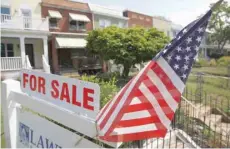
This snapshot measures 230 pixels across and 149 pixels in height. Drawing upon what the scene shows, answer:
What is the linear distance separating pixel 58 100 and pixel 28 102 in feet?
2.10

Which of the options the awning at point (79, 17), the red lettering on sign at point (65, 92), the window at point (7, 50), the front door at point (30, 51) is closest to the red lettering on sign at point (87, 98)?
the red lettering on sign at point (65, 92)

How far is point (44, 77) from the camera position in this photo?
274 centimetres

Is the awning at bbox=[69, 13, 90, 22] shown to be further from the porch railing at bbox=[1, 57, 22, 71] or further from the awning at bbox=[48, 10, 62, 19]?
the porch railing at bbox=[1, 57, 22, 71]

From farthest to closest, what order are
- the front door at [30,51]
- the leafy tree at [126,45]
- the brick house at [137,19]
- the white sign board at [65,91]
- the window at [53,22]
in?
the brick house at [137,19], the window at [53,22], the front door at [30,51], the leafy tree at [126,45], the white sign board at [65,91]

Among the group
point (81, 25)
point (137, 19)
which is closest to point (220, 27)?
point (137, 19)

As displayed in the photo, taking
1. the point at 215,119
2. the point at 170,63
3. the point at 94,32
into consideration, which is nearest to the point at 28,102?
the point at 170,63

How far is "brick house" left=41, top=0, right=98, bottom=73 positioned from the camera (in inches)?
798

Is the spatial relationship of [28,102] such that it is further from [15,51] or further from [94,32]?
[15,51]

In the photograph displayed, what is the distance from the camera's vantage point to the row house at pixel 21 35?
53.4 feet

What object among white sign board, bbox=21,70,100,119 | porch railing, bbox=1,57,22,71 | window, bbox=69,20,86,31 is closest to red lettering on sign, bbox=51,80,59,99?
white sign board, bbox=21,70,100,119

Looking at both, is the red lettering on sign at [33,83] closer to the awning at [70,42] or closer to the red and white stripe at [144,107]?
the red and white stripe at [144,107]

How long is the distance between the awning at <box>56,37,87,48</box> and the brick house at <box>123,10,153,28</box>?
9.97 metres

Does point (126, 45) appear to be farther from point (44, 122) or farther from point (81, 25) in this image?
point (44, 122)

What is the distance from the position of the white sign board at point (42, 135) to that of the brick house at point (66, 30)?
16967 millimetres
